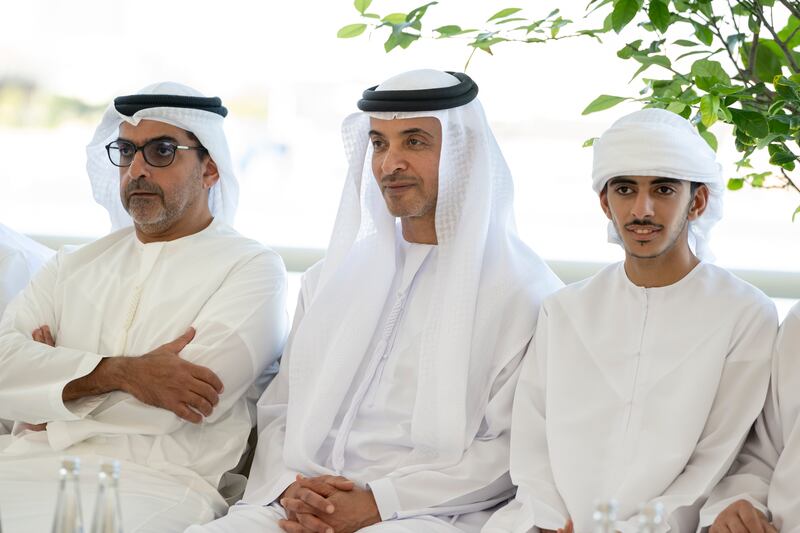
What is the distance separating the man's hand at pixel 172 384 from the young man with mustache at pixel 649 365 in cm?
89

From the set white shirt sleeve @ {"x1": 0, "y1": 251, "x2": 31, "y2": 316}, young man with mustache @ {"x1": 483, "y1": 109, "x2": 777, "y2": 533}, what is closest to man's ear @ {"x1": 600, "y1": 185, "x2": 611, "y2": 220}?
young man with mustache @ {"x1": 483, "y1": 109, "x2": 777, "y2": 533}

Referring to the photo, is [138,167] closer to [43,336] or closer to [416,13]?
[43,336]

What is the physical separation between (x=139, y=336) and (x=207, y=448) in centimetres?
43

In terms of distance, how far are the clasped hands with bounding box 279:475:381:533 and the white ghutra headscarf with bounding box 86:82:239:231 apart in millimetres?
1165

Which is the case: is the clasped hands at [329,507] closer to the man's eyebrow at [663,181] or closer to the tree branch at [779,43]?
the man's eyebrow at [663,181]

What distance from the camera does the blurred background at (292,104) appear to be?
5.74m

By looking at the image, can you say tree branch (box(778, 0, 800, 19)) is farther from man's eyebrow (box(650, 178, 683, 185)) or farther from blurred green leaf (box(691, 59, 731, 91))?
man's eyebrow (box(650, 178, 683, 185))

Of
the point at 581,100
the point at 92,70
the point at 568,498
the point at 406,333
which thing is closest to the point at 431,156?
the point at 406,333

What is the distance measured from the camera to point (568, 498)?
8.90 feet

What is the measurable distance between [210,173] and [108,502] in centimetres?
198

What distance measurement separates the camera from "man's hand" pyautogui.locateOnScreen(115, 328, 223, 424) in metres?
3.09

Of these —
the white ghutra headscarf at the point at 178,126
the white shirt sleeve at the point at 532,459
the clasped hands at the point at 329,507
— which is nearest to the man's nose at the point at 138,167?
the white ghutra headscarf at the point at 178,126

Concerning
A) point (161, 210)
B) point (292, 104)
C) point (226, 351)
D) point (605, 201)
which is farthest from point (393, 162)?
point (292, 104)

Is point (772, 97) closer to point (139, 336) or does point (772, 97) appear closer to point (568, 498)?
point (568, 498)
